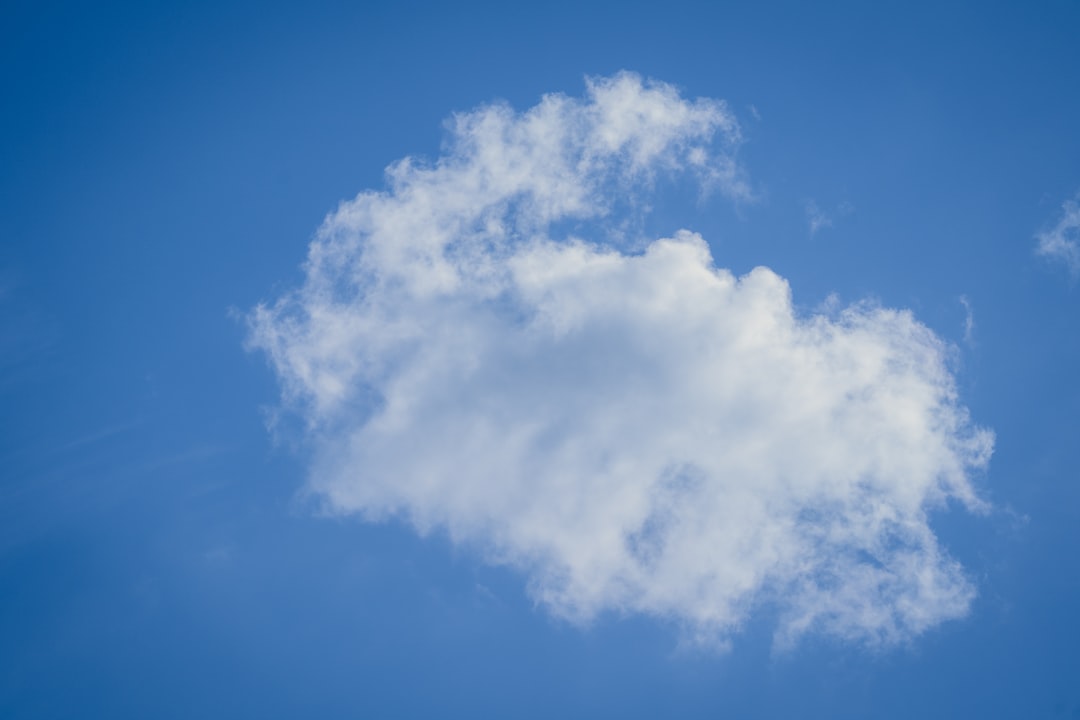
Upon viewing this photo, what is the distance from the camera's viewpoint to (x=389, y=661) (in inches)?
1912

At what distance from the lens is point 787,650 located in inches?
1901

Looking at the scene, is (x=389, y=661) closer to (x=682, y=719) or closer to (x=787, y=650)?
(x=682, y=719)

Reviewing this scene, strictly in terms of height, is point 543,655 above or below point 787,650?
below

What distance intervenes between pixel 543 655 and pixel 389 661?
1161 cm

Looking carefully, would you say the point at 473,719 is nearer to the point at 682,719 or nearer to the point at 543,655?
the point at 543,655

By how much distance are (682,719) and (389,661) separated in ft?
73.3

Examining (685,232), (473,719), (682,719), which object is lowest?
(473,719)

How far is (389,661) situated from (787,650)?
29.7 m

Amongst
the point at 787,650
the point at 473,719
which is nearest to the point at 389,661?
the point at 473,719

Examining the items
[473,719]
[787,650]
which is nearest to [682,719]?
[787,650]

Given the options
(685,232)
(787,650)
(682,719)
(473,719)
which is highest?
(685,232)

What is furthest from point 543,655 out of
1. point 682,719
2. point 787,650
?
point 787,650

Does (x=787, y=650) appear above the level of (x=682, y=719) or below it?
above

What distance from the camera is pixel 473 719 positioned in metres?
49.0
